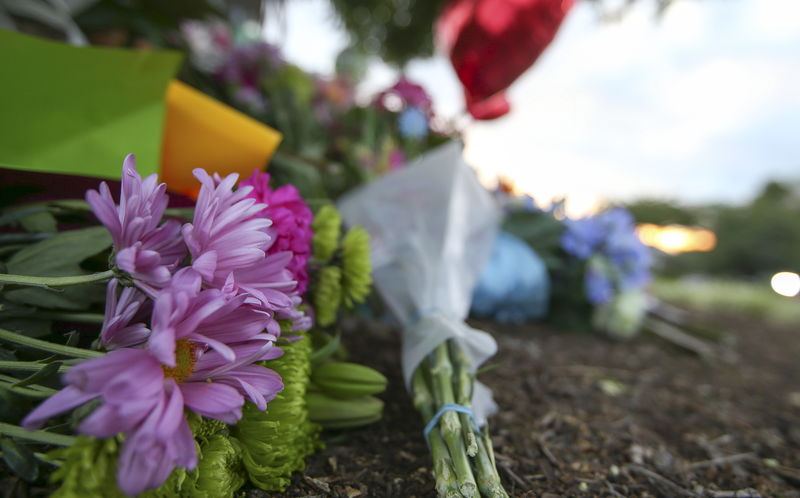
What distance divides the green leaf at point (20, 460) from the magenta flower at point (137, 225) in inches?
7.7

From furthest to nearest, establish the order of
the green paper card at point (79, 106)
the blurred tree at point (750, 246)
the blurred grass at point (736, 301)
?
the blurred tree at point (750, 246)
the blurred grass at point (736, 301)
the green paper card at point (79, 106)

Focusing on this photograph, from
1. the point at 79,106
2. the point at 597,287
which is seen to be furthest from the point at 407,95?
the point at 79,106

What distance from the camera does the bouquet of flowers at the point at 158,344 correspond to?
40cm

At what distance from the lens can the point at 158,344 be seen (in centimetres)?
40

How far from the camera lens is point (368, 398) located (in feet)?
2.72

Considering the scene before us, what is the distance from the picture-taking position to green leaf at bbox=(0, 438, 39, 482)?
1.51 feet

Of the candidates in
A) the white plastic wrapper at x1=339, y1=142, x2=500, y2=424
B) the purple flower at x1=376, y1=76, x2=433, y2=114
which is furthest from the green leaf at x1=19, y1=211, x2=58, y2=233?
the purple flower at x1=376, y1=76, x2=433, y2=114

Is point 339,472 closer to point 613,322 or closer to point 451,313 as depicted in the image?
point 451,313

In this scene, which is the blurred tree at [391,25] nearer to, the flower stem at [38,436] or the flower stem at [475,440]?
the flower stem at [475,440]

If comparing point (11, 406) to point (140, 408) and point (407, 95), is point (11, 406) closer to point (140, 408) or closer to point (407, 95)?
point (140, 408)

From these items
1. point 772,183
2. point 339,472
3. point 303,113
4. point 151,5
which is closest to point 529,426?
point 339,472

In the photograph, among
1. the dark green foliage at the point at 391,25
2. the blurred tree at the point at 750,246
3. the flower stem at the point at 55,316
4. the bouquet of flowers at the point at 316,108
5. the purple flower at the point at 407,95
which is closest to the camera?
the flower stem at the point at 55,316

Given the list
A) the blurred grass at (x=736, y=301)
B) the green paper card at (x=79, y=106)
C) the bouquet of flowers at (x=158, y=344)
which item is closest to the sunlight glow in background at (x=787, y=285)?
the blurred grass at (x=736, y=301)

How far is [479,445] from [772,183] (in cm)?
1187
